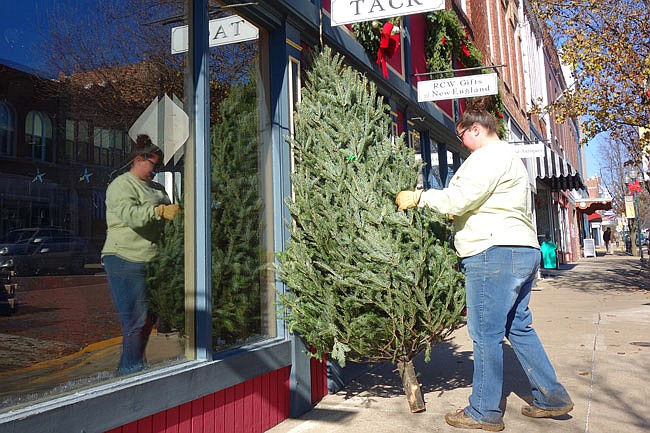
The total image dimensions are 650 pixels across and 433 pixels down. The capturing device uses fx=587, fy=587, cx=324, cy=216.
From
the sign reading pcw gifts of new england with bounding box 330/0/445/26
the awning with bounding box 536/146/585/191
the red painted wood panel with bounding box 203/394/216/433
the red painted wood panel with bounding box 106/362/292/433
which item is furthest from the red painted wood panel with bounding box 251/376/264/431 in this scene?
the awning with bounding box 536/146/585/191

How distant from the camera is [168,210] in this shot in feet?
11.7

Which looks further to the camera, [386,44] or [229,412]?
[386,44]

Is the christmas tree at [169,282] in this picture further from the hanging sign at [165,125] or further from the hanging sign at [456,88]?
the hanging sign at [456,88]

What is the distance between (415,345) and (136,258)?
1.87m

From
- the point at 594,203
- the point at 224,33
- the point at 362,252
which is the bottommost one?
the point at 362,252

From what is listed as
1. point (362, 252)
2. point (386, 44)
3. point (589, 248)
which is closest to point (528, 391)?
point (362, 252)

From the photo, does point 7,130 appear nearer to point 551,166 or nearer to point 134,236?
point 134,236

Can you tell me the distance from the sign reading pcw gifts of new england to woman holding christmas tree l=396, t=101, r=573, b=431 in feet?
5.06

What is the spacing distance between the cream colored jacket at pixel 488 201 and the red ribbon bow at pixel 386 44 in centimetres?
295

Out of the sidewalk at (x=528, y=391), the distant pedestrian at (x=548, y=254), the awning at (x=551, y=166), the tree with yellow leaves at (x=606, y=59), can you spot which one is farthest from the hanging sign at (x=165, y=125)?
the distant pedestrian at (x=548, y=254)

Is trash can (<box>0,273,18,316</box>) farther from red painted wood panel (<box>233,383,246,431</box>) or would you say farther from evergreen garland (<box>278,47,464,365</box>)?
evergreen garland (<box>278,47,464,365</box>)

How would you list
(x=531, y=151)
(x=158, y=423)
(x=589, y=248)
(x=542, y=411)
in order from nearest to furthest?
(x=158, y=423) → (x=542, y=411) → (x=531, y=151) → (x=589, y=248)

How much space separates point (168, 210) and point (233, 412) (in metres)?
1.28

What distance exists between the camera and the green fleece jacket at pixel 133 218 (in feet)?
10.9
